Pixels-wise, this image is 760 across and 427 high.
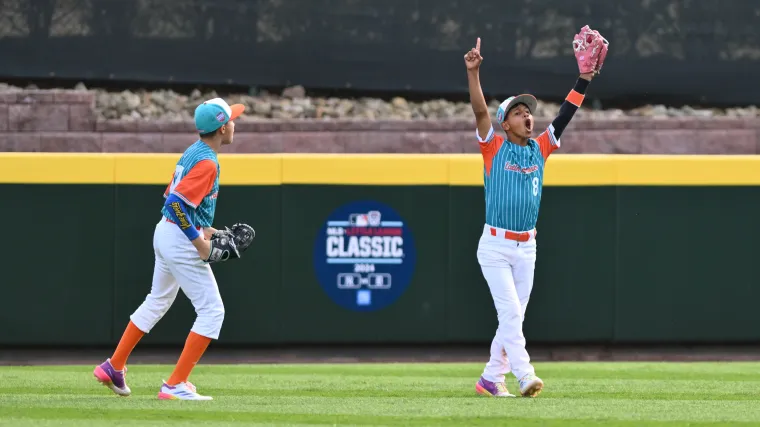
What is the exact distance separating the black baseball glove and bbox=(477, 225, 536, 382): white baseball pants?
1374mm

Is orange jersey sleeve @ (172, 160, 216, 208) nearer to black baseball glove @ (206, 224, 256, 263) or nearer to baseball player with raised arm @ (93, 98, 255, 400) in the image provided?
baseball player with raised arm @ (93, 98, 255, 400)

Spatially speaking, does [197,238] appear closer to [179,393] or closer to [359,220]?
[179,393]

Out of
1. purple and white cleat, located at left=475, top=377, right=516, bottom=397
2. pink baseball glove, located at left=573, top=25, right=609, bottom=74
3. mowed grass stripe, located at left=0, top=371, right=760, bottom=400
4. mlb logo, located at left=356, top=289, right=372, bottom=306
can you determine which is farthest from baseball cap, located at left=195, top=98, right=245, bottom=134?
mlb logo, located at left=356, top=289, right=372, bottom=306

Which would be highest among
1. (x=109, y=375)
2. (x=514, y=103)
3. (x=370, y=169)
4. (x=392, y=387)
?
(x=514, y=103)

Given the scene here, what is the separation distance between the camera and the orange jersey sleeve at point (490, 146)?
7.60 meters

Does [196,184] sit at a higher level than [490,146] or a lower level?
lower

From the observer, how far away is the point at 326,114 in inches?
506

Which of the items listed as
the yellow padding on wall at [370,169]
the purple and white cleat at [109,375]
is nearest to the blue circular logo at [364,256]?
the yellow padding on wall at [370,169]

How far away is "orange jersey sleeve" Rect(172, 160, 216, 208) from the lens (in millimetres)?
7086

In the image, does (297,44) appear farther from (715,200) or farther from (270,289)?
(715,200)

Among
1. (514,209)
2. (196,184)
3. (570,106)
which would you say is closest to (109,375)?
(196,184)

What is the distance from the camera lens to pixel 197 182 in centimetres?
711

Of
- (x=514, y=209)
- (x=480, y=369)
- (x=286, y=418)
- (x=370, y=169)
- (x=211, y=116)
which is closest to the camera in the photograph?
(x=286, y=418)

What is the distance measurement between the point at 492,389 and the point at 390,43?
17.8 feet
